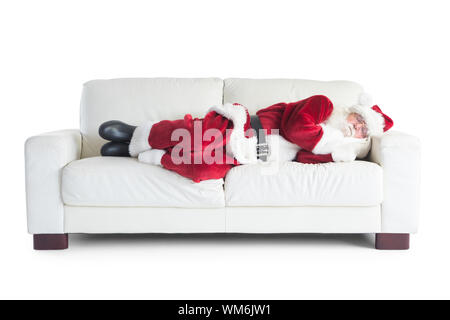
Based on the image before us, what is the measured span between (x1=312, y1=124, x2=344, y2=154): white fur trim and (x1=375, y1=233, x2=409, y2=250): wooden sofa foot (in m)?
0.64

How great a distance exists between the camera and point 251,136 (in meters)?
3.93

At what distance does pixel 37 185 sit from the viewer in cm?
362

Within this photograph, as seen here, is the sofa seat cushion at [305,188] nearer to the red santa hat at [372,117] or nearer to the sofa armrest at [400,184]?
the sofa armrest at [400,184]

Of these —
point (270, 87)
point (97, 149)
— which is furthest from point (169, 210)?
point (270, 87)

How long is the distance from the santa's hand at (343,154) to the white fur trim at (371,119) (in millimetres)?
235

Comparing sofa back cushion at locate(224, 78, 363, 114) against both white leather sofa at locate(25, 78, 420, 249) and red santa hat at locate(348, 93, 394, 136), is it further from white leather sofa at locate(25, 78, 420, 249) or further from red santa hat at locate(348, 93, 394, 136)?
white leather sofa at locate(25, 78, 420, 249)

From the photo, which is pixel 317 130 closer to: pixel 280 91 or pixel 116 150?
pixel 280 91

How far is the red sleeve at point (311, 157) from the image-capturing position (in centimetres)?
383

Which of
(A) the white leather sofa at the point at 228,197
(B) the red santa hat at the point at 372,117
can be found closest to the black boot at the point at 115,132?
(A) the white leather sofa at the point at 228,197

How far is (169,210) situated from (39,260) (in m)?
0.83

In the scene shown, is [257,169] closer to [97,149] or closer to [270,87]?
[270,87]

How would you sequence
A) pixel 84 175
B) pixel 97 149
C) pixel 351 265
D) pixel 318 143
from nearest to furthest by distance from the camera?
pixel 351 265
pixel 84 175
pixel 318 143
pixel 97 149

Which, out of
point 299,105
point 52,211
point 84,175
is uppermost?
point 299,105

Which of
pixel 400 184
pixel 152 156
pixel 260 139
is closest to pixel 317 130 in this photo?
pixel 260 139
